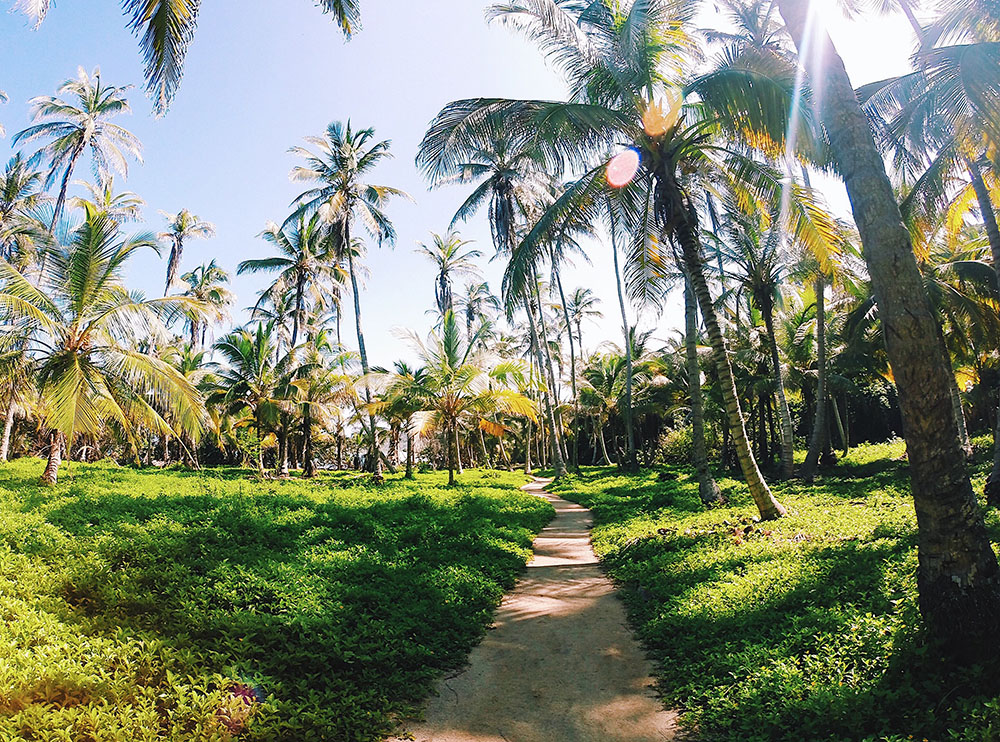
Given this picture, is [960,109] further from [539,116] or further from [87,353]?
[87,353]

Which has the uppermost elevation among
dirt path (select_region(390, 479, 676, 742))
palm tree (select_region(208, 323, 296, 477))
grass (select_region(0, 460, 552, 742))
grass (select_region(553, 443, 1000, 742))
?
A: palm tree (select_region(208, 323, 296, 477))

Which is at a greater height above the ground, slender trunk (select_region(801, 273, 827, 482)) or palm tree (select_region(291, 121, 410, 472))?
palm tree (select_region(291, 121, 410, 472))

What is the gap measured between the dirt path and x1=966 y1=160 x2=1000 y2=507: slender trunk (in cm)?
674

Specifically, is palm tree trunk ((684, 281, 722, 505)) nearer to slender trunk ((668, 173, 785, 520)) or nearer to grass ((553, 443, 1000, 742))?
slender trunk ((668, 173, 785, 520))

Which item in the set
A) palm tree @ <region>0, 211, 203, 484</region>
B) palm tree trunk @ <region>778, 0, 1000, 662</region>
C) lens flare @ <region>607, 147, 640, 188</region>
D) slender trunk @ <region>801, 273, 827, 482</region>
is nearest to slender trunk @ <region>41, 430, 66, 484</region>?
palm tree @ <region>0, 211, 203, 484</region>

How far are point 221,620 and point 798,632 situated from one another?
461 cm

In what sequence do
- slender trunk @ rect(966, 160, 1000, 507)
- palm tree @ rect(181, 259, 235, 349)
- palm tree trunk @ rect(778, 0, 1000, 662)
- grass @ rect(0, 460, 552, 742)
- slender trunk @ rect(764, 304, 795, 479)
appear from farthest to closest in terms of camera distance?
palm tree @ rect(181, 259, 235, 349)
slender trunk @ rect(764, 304, 795, 479)
slender trunk @ rect(966, 160, 1000, 507)
palm tree trunk @ rect(778, 0, 1000, 662)
grass @ rect(0, 460, 552, 742)

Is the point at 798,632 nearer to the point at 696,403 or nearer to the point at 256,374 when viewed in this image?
the point at 696,403

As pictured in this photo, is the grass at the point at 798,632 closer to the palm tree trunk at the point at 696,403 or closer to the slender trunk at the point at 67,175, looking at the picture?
the palm tree trunk at the point at 696,403

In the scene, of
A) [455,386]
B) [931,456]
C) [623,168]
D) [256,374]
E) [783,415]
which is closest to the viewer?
[931,456]

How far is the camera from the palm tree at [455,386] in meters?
18.6

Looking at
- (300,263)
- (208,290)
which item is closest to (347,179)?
(300,263)

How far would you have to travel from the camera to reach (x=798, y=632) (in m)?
4.36

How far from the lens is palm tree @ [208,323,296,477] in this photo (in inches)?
945
